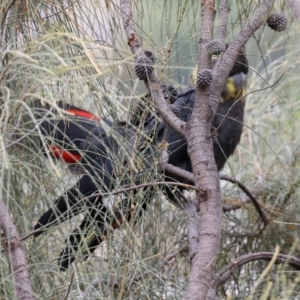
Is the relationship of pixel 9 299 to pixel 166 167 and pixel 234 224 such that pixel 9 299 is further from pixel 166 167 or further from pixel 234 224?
pixel 234 224

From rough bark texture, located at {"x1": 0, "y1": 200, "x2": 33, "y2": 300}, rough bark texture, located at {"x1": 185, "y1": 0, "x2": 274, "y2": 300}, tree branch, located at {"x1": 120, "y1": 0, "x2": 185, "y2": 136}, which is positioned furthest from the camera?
tree branch, located at {"x1": 120, "y1": 0, "x2": 185, "y2": 136}

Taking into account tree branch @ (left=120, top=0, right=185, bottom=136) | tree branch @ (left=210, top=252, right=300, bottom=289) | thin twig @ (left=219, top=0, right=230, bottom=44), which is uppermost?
thin twig @ (left=219, top=0, right=230, bottom=44)

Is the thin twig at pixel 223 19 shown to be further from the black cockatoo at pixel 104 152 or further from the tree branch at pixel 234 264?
the tree branch at pixel 234 264

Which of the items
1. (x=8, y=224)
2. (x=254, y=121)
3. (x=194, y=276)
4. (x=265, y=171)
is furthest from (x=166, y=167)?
(x=254, y=121)

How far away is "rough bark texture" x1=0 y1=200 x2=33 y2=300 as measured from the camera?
0.92 meters

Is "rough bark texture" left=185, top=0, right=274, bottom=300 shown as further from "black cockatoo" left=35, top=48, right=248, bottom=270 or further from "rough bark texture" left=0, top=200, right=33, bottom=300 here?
"rough bark texture" left=0, top=200, right=33, bottom=300

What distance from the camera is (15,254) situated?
0.94 m

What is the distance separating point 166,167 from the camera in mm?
1373

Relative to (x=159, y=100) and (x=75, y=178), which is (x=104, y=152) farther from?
(x=159, y=100)

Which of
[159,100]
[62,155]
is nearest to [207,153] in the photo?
[159,100]

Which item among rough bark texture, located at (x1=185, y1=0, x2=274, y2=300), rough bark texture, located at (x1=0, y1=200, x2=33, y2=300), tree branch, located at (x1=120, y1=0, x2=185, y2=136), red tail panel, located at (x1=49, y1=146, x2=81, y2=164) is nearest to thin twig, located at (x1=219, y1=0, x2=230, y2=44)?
rough bark texture, located at (x1=185, y1=0, x2=274, y2=300)

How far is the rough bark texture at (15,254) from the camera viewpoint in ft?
3.02

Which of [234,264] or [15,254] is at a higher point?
[15,254]

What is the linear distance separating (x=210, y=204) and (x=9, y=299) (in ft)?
1.09
